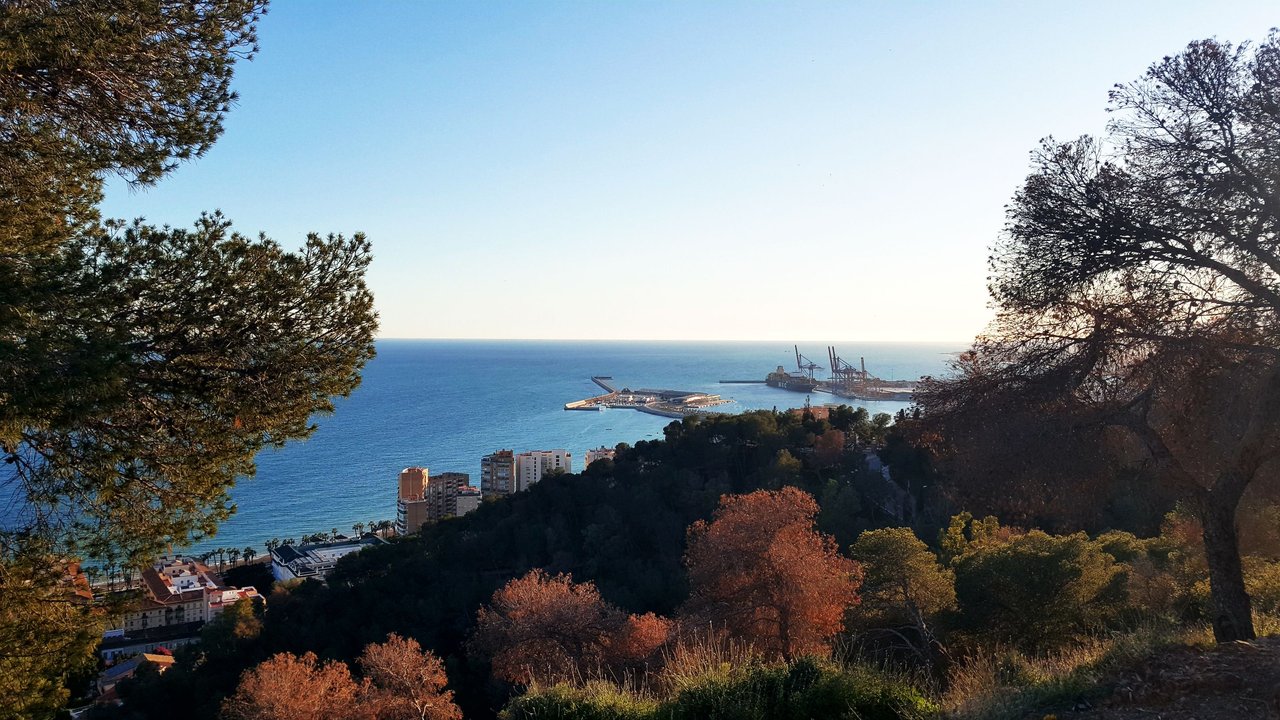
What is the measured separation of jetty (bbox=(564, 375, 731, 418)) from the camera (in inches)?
2621

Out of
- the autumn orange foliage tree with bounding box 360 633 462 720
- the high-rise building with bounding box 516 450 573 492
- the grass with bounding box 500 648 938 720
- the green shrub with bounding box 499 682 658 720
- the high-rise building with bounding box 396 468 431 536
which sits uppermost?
the grass with bounding box 500 648 938 720

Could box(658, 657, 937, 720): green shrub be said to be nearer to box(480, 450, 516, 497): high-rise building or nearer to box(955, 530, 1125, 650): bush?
box(955, 530, 1125, 650): bush

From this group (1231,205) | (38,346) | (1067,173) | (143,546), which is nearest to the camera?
(38,346)

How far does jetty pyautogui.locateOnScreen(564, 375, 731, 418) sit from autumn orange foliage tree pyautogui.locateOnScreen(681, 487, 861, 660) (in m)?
53.7

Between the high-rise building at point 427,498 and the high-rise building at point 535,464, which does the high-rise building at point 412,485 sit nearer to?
the high-rise building at point 427,498

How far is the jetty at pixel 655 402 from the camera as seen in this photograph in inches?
2621

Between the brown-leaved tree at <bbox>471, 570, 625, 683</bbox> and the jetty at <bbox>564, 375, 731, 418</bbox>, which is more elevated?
the brown-leaved tree at <bbox>471, 570, 625, 683</bbox>

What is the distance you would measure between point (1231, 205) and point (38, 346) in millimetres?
5996

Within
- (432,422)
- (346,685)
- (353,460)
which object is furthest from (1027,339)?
(432,422)

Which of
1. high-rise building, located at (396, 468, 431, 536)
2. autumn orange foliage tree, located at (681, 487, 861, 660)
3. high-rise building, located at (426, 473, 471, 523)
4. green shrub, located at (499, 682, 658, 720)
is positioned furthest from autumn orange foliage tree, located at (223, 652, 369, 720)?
high-rise building, located at (426, 473, 471, 523)

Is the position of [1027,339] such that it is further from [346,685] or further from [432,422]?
[432,422]

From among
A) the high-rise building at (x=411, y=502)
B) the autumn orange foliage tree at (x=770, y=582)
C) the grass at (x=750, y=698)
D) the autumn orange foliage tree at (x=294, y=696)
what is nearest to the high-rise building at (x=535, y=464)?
the high-rise building at (x=411, y=502)

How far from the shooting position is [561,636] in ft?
32.5

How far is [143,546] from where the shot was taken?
4.60 m
